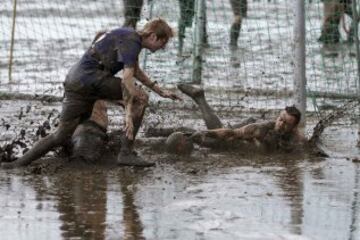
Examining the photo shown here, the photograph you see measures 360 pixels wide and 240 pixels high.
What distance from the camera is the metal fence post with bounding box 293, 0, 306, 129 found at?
11516mm

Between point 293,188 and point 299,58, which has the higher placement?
point 299,58

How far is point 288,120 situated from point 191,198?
2510mm

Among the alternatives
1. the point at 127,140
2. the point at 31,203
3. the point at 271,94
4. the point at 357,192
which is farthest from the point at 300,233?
the point at 271,94

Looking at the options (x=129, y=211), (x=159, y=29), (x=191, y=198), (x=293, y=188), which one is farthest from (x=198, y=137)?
(x=129, y=211)

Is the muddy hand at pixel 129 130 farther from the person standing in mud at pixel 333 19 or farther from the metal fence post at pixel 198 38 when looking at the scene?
the person standing in mud at pixel 333 19

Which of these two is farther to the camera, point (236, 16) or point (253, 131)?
point (236, 16)

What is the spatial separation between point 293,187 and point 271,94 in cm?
581

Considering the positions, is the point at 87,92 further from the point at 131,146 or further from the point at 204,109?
the point at 204,109

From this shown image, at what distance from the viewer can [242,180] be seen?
29.7ft

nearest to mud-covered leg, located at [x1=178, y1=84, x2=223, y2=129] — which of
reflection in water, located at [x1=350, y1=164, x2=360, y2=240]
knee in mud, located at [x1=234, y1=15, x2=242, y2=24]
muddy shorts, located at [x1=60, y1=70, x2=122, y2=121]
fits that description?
muddy shorts, located at [x1=60, y1=70, x2=122, y2=121]

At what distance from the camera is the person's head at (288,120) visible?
34.1 ft

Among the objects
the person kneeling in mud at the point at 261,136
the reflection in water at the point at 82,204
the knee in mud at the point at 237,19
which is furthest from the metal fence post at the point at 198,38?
the reflection in water at the point at 82,204

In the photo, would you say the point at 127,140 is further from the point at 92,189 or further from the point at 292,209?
the point at 292,209

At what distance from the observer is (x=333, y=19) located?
47.6 ft
